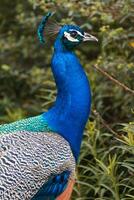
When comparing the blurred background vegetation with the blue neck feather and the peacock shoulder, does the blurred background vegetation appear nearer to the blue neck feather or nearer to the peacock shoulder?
the blue neck feather

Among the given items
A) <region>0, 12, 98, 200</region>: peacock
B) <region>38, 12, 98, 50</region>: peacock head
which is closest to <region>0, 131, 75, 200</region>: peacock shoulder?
<region>0, 12, 98, 200</region>: peacock

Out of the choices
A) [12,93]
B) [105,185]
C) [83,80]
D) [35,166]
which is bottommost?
[12,93]

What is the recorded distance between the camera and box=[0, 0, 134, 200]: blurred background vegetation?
158 inches

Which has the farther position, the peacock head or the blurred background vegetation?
the blurred background vegetation

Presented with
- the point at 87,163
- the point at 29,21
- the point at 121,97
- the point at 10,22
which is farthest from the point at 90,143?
the point at 10,22

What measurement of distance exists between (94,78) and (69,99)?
4.63ft

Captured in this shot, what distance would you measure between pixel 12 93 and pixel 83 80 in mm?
2782

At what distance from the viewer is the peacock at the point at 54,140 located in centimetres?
326

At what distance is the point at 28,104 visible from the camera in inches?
235

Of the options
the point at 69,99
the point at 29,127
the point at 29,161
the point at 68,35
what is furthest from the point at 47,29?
the point at 29,161

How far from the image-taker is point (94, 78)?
4.93 metres

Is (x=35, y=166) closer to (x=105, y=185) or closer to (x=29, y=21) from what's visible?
(x=105, y=185)

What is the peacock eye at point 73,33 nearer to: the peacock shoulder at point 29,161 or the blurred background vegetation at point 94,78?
the blurred background vegetation at point 94,78

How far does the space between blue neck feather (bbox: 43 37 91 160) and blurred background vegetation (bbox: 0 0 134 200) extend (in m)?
0.19
